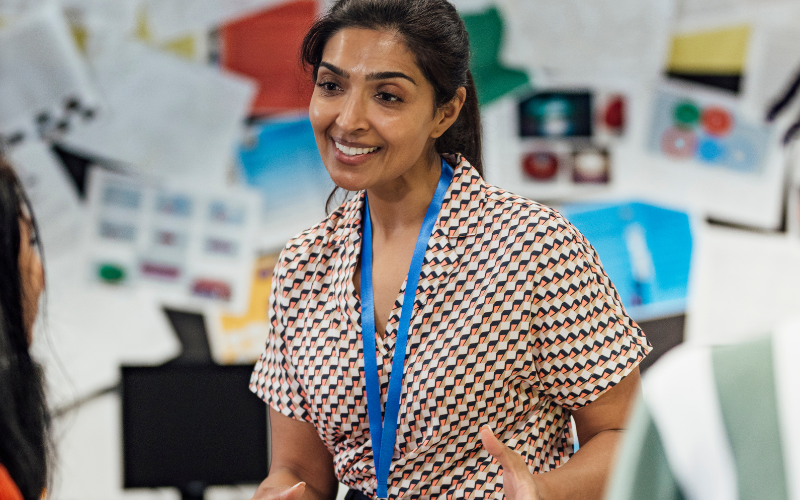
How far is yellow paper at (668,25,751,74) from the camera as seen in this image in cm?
214

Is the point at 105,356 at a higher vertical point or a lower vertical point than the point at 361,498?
lower

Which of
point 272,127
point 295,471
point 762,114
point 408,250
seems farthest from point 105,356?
point 762,114

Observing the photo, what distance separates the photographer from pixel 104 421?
8.03 feet

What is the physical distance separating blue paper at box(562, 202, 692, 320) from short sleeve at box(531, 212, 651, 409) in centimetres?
123

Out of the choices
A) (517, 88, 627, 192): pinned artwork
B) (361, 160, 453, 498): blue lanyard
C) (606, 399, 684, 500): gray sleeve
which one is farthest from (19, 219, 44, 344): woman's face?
(517, 88, 627, 192): pinned artwork

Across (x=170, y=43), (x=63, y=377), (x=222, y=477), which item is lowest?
(x=222, y=477)

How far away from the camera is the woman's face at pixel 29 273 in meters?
1.06

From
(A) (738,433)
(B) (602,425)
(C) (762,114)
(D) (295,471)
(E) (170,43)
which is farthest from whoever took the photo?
(E) (170,43)

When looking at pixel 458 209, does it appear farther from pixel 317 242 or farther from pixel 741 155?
pixel 741 155

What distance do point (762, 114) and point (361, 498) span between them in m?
1.58

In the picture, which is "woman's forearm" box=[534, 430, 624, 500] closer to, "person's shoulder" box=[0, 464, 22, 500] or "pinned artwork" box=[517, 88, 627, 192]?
"person's shoulder" box=[0, 464, 22, 500]

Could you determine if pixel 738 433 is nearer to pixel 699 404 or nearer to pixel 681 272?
pixel 699 404

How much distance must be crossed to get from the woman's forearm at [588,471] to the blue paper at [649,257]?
125 centimetres

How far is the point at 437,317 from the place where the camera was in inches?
44.2
